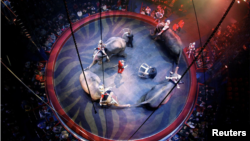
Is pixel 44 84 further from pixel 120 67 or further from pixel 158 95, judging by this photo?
pixel 158 95

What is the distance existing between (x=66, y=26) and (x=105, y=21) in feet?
8.97

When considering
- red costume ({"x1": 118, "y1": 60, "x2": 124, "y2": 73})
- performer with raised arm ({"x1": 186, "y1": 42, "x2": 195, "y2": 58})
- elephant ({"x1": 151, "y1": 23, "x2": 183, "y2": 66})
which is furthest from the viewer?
performer with raised arm ({"x1": 186, "y1": 42, "x2": 195, "y2": 58})

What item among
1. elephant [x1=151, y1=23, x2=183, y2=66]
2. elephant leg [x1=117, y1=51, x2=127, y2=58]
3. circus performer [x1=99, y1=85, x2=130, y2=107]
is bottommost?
circus performer [x1=99, y1=85, x2=130, y2=107]

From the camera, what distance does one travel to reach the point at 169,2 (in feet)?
41.1

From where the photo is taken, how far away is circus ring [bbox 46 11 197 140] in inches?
297

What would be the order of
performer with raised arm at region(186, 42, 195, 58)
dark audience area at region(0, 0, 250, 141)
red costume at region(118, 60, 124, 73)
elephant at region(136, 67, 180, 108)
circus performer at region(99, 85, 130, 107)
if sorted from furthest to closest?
Answer: performer with raised arm at region(186, 42, 195, 58)
red costume at region(118, 60, 124, 73)
dark audience area at region(0, 0, 250, 141)
elephant at region(136, 67, 180, 108)
circus performer at region(99, 85, 130, 107)

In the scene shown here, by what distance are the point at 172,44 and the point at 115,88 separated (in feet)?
13.9

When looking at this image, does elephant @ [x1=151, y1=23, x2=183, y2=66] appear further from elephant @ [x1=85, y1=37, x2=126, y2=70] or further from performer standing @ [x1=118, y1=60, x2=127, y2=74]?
performer standing @ [x1=118, y1=60, x2=127, y2=74]

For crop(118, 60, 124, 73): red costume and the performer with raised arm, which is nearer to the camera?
crop(118, 60, 124, 73): red costume

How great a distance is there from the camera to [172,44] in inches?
348

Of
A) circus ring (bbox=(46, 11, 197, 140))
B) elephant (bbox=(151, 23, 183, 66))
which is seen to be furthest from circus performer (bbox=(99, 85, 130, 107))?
elephant (bbox=(151, 23, 183, 66))

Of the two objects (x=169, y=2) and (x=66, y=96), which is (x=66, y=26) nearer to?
(x=66, y=96)

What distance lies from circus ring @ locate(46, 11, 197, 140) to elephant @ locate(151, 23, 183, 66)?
0.52m

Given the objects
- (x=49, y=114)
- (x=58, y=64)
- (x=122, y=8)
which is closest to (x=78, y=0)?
(x=122, y=8)
